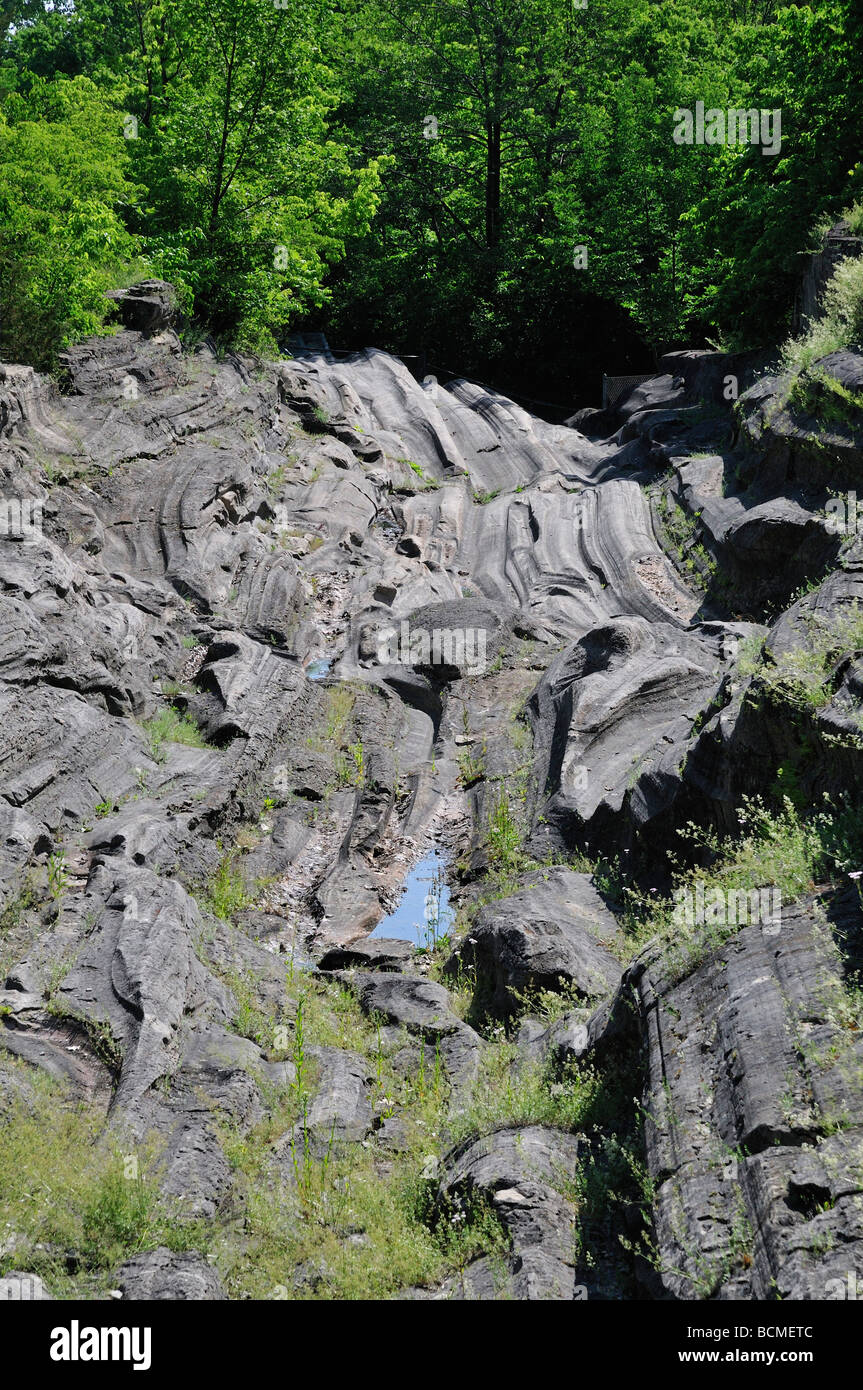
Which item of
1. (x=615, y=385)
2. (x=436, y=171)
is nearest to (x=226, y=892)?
(x=615, y=385)

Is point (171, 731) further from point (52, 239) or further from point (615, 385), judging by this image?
point (615, 385)

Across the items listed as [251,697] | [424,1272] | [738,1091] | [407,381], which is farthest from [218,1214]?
[407,381]

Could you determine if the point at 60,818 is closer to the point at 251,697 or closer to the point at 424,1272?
the point at 251,697

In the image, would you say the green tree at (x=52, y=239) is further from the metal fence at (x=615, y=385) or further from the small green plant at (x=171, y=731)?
the metal fence at (x=615, y=385)

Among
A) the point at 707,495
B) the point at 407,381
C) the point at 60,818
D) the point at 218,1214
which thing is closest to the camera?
the point at 218,1214

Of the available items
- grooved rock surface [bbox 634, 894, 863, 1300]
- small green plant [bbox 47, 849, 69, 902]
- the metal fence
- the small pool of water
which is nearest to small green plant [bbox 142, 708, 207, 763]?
small green plant [bbox 47, 849, 69, 902]

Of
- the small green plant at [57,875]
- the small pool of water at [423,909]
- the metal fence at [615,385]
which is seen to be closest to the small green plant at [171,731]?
the small green plant at [57,875]

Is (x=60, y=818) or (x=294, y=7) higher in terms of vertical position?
(x=294, y=7)
